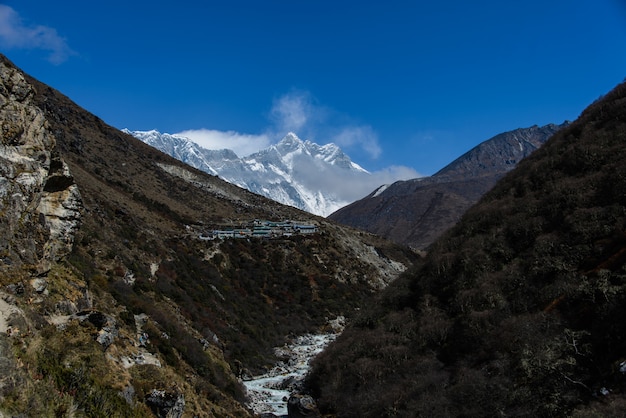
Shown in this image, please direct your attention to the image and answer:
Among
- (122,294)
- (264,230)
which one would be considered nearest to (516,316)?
(122,294)

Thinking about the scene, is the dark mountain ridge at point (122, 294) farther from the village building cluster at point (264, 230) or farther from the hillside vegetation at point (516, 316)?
the hillside vegetation at point (516, 316)

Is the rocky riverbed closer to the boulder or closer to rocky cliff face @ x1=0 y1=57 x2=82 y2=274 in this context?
the boulder

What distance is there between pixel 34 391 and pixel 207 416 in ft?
29.1

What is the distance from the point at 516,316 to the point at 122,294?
2086cm

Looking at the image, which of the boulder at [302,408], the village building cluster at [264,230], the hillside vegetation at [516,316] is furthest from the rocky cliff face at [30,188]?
the village building cluster at [264,230]

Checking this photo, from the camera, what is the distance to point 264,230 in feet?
238

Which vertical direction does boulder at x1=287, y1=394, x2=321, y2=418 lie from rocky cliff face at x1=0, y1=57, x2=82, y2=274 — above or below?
below

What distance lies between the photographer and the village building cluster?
63500mm

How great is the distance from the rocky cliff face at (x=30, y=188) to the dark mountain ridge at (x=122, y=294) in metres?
0.05

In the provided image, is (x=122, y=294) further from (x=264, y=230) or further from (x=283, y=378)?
(x=264, y=230)

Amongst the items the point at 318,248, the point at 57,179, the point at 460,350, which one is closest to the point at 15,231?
the point at 57,179

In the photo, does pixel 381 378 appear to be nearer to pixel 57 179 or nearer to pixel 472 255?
pixel 472 255

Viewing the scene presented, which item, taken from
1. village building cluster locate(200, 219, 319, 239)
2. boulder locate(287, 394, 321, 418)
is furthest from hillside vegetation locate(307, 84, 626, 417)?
village building cluster locate(200, 219, 319, 239)

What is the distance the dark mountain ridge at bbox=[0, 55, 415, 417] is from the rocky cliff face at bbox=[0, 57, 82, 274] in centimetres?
5
